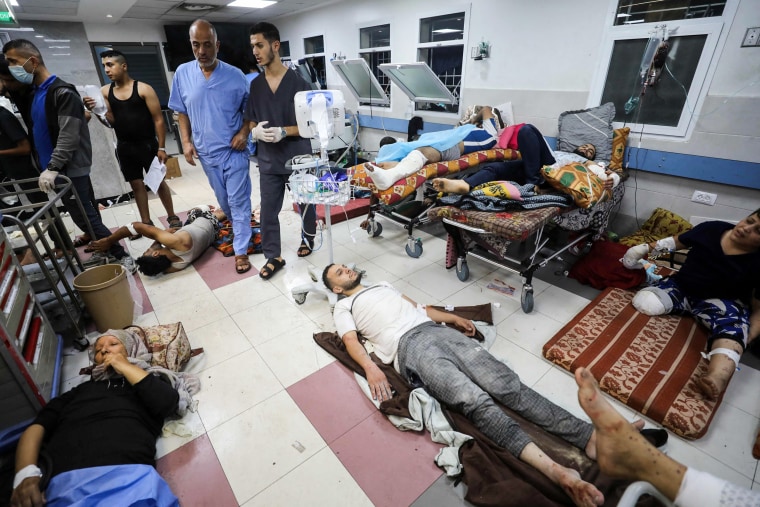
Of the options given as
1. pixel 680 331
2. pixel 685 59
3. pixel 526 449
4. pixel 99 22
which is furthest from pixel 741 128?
pixel 99 22

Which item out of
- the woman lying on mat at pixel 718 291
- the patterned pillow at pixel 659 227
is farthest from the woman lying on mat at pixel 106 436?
the patterned pillow at pixel 659 227

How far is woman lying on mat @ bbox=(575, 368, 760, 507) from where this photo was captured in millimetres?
976

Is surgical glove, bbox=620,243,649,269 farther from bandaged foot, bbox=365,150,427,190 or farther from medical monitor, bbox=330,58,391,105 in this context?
medical monitor, bbox=330,58,391,105

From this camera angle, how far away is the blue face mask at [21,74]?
2445mm

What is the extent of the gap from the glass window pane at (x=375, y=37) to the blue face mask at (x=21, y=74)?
4.21 meters

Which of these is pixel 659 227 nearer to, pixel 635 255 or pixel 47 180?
pixel 635 255

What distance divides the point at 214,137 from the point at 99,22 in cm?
639

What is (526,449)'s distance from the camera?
139 centimetres

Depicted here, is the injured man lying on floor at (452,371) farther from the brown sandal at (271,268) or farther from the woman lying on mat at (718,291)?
the brown sandal at (271,268)

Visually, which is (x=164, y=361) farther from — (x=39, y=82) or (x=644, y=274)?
(x=644, y=274)

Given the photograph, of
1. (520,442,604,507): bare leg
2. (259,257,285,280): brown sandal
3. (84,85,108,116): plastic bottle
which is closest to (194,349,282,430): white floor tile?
Result: (259,257,285,280): brown sandal

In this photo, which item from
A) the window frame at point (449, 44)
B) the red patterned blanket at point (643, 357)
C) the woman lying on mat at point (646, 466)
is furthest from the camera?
the window frame at point (449, 44)

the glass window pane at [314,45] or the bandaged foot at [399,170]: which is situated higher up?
the glass window pane at [314,45]

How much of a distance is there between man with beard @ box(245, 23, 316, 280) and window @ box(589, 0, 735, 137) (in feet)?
8.99
